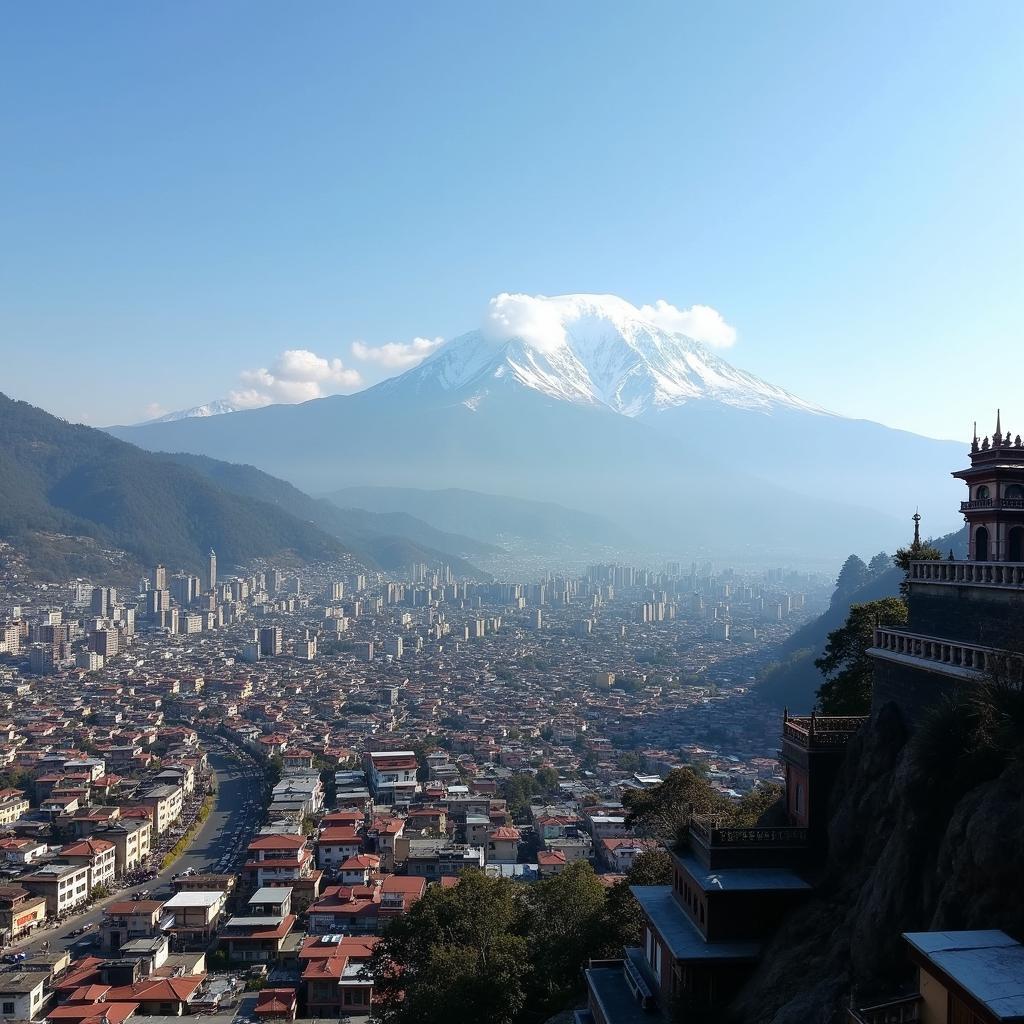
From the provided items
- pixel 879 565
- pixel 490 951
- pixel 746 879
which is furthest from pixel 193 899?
pixel 879 565

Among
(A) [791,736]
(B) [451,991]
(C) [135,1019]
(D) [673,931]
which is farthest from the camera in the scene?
(C) [135,1019]

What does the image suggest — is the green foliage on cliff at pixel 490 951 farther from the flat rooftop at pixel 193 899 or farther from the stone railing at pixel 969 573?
the flat rooftop at pixel 193 899

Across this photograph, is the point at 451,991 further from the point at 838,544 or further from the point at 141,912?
the point at 838,544

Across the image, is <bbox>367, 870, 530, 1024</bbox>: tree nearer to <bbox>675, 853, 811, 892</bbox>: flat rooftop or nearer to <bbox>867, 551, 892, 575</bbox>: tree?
<bbox>675, 853, 811, 892</bbox>: flat rooftop

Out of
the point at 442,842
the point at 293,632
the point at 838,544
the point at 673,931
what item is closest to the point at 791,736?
the point at 673,931

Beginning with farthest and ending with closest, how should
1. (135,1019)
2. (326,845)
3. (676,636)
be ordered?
(676,636) → (326,845) → (135,1019)

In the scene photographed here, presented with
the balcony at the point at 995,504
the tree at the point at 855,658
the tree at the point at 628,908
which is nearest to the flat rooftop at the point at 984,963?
the balcony at the point at 995,504

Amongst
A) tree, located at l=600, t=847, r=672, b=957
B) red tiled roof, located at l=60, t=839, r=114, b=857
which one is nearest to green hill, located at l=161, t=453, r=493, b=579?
red tiled roof, located at l=60, t=839, r=114, b=857

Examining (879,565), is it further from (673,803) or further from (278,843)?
(673,803)
